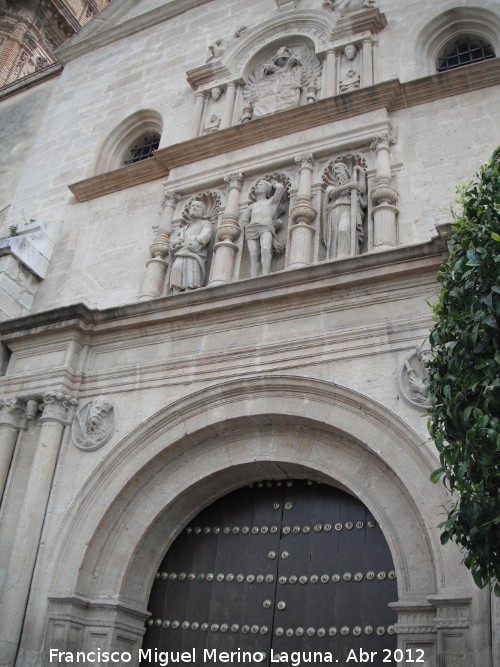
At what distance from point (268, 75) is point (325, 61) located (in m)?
0.79

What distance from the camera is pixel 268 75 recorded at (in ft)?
31.5

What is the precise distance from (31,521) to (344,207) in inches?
164

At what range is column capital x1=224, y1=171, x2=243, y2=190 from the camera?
8633mm

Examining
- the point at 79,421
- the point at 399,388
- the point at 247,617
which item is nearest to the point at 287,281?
the point at 399,388

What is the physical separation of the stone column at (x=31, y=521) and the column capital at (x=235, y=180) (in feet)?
9.56

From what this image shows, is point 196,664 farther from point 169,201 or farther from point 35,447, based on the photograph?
point 169,201

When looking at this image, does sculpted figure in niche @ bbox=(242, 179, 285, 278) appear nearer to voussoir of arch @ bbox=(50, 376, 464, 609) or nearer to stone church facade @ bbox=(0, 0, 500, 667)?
stone church facade @ bbox=(0, 0, 500, 667)

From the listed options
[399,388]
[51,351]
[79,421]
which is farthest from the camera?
[51,351]

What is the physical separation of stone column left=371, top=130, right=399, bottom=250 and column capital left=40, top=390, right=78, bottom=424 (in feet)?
10.9

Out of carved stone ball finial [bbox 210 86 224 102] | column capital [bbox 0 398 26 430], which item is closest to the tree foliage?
column capital [bbox 0 398 26 430]

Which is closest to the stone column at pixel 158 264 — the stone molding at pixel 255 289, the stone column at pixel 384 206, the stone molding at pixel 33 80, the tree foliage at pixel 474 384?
the stone molding at pixel 255 289

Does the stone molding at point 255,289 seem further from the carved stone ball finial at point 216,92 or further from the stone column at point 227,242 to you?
the carved stone ball finial at point 216,92

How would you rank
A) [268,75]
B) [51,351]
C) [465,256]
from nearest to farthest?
[465,256] < [51,351] < [268,75]

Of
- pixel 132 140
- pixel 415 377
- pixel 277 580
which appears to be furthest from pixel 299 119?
pixel 277 580
